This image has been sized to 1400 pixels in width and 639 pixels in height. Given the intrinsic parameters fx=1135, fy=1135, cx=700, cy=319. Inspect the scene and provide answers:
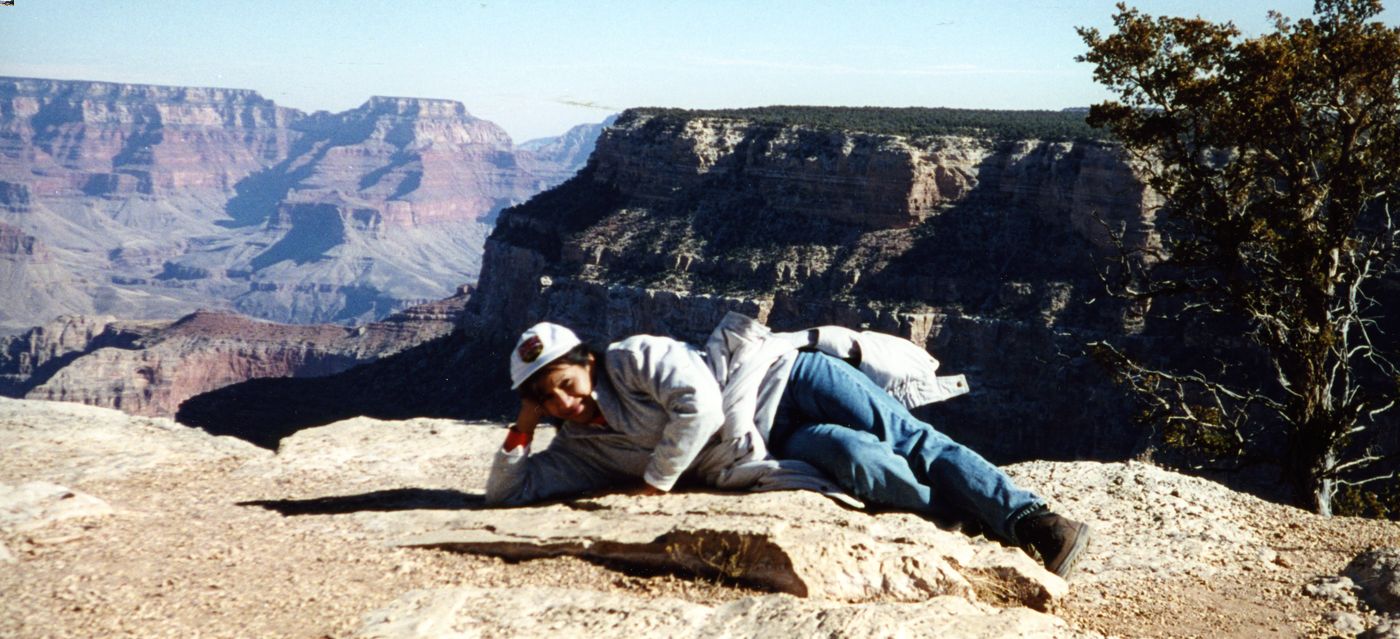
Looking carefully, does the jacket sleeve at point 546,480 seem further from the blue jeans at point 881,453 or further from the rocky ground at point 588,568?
the blue jeans at point 881,453

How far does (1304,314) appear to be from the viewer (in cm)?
1246

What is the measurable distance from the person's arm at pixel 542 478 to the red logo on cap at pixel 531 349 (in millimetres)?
819

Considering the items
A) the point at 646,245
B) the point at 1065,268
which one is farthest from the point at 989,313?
the point at 646,245

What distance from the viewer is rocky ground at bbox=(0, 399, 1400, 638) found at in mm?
4680

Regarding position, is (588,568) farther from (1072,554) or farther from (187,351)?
(187,351)

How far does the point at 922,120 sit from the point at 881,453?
56.7m

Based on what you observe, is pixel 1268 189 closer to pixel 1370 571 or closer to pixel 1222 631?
pixel 1370 571

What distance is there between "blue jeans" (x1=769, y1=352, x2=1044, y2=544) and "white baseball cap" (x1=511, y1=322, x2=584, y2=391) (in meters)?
1.27

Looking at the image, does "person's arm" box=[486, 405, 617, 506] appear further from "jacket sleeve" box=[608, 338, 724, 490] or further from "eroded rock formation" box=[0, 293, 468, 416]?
"eroded rock formation" box=[0, 293, 468, 416]

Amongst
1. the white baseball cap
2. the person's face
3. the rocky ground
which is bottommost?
the rocky ground

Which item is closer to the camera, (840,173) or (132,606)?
(132,606)

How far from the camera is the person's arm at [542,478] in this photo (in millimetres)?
6324

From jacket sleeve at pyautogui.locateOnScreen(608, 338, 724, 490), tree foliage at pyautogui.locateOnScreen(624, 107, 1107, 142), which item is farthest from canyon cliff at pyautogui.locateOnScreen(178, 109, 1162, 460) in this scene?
jacket sleeve at pyautogui.locateOnScreen(608, 338, 724, 490)

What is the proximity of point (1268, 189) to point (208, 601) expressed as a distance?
13495 millimetres
